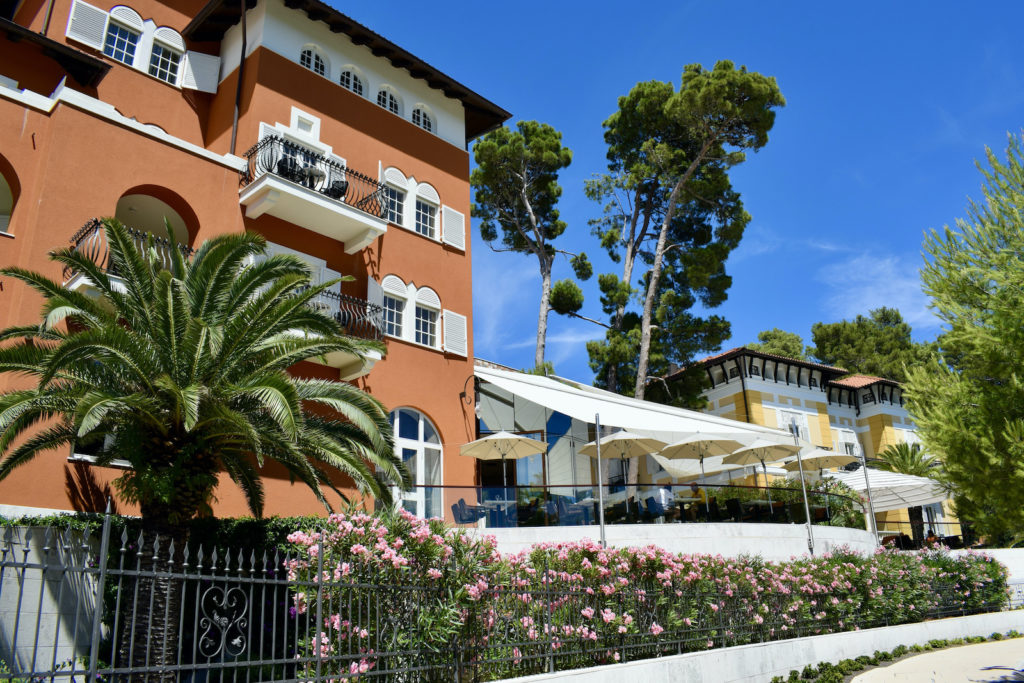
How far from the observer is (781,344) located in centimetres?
5144

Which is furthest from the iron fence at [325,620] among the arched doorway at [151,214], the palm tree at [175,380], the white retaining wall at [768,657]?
the arched doorway at [151,214]

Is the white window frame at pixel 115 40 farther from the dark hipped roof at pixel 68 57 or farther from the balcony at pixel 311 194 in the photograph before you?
the balcony at pixel 311 194

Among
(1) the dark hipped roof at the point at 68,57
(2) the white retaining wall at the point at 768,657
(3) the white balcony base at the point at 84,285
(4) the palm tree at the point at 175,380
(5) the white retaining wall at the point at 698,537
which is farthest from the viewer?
(5) the white retaining wall at the point at 698,537

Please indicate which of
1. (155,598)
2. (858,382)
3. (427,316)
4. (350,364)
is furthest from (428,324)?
(858,382)

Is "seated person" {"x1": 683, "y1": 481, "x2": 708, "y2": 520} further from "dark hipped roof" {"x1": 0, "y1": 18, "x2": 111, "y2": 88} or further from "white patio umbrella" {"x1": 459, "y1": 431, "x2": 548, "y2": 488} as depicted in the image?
"dark hipped roof" {"x1": 0, "y1": 18, "x2": 111, "y2": 88}

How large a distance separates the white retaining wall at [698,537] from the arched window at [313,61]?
12.3m

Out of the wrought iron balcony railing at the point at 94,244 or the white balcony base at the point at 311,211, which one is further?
the white balcony base at the point at 311,211

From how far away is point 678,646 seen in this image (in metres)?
11.0

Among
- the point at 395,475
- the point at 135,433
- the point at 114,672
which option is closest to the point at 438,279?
the point at 395,475

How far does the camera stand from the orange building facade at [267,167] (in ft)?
45.2

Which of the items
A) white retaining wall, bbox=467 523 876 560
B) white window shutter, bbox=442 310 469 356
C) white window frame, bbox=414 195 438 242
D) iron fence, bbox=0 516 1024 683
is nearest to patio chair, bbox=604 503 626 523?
white retaining wall, bbox=467 523 876 560

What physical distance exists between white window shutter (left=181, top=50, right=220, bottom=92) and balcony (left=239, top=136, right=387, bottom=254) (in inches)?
119

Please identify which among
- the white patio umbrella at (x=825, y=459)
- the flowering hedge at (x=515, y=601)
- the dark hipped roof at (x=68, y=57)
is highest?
the dark hipped roof at (x=68, y=57)

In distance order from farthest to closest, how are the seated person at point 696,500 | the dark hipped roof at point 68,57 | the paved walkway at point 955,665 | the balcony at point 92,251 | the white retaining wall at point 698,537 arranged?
1. the seated person at point 696,500
2. the white retaining wall at point 698,537
3. the dark hipped roof at point 68,57
4. the balcony at point 92,251
5. the paved walkway at point 955,665
